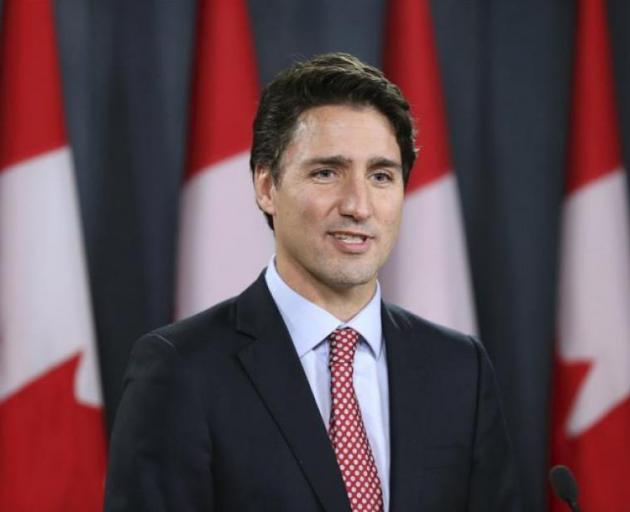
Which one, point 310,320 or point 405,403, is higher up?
point 310,320

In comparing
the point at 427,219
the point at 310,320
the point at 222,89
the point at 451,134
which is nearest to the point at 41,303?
the point at 222,89

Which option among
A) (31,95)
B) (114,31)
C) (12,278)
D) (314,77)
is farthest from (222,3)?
(314,77)

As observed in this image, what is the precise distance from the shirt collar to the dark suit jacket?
0.02 m

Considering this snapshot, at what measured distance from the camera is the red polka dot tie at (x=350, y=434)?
166cm

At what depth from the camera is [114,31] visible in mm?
2850

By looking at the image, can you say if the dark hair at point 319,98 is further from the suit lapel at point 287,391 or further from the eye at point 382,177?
the suit lapel at point 287,391

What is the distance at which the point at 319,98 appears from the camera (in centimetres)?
178

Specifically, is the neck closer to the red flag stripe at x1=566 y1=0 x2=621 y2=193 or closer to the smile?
the smile

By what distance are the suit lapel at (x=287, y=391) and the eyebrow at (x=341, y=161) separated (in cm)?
21

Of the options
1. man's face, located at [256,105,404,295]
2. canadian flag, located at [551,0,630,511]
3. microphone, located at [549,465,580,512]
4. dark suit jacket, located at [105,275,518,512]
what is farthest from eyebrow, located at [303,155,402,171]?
canadian flag, located at [551,0,630,511]

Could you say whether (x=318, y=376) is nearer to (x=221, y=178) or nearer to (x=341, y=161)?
(x=341, y=161)

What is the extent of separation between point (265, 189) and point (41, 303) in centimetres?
91

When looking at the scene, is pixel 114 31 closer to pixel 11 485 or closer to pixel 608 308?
pixel 11 485

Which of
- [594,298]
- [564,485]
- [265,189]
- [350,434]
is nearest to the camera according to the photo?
[564,485]
